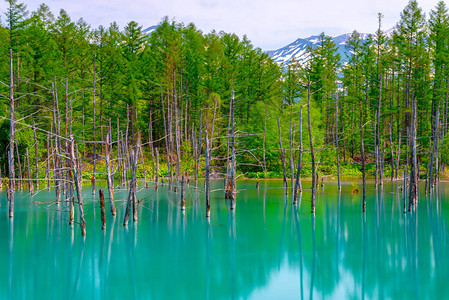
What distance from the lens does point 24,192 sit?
27.4 meters

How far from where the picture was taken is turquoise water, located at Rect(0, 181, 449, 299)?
32.9 ft

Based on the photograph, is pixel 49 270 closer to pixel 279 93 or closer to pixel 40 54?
pixel 40 54

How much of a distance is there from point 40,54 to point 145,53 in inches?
469

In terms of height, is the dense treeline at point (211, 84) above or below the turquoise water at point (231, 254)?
above

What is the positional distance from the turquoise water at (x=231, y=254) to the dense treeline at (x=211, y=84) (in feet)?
49.3

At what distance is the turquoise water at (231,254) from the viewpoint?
32.9 feet

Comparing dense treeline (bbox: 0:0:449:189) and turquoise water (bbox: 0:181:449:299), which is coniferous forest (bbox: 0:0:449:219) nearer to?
dense treeline (bbox: 0:0:449:189)

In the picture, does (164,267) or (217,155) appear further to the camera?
(217,155)

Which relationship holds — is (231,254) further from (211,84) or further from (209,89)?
(209,89)

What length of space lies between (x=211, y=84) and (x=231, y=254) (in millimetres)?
29102

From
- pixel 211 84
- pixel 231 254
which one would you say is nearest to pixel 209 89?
pixel 211 84

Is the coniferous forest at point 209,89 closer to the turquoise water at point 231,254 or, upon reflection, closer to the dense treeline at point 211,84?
the dense treeline at point 211,84

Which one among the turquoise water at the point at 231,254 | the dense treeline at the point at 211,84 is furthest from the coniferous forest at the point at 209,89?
the turquoise water at the point at 231,254

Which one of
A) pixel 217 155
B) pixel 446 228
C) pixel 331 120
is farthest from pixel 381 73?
pixel 446 228
